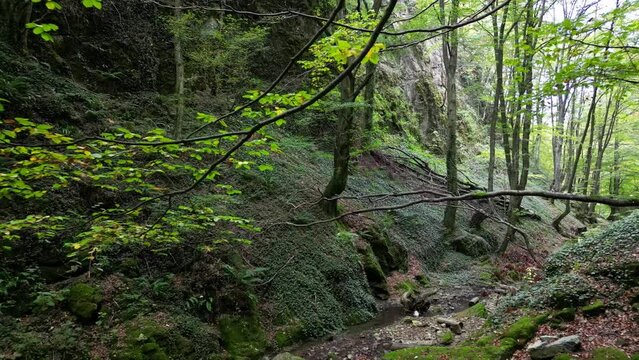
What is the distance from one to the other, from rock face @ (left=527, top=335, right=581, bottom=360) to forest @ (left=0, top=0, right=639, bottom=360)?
2cm

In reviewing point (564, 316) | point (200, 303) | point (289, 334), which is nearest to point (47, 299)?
point (200, 303)

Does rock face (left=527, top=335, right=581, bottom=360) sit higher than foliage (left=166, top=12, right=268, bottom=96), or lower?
lower

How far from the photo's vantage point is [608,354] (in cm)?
417

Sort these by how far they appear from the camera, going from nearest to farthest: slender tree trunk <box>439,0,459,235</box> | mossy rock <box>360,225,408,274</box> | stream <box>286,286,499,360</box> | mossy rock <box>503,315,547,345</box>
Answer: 1. mossy rock <box>503,315,547,345</box>
2. stream <box>286,286,499,360</box>
3. mossy rock <box>360,225,408,274</box>
4. slender tree trunk <box>439,0,459,235</box>

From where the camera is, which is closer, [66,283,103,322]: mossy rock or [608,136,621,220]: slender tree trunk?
[66,283,103,322]: mossy rock

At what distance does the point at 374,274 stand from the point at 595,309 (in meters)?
4.78

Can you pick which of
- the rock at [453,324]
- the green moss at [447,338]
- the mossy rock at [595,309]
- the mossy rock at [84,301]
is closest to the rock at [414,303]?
the rock at [453,324]

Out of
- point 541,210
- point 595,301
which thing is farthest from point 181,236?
point 541,210

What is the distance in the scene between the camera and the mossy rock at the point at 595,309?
523 centimetres

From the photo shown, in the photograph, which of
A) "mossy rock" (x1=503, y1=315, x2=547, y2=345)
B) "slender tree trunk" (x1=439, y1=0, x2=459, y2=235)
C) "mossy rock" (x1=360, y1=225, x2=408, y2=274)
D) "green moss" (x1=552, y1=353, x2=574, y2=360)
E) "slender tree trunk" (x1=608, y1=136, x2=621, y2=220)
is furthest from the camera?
"slender tree trunk" (x1=608, y1=136, x2=621, y2=220)

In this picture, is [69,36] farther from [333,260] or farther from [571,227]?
[571,227]

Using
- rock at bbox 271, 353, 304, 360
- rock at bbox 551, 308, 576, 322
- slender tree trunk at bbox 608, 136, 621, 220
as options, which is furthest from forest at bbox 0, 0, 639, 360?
slender tree trunk at bbox 608, 136, 621, 220

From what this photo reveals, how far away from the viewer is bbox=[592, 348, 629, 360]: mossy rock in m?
4.06

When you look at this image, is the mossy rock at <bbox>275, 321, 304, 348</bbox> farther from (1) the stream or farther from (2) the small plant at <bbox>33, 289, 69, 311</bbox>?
(2) the small plant at <bbox>33, 289, 69, 311</bbox>
